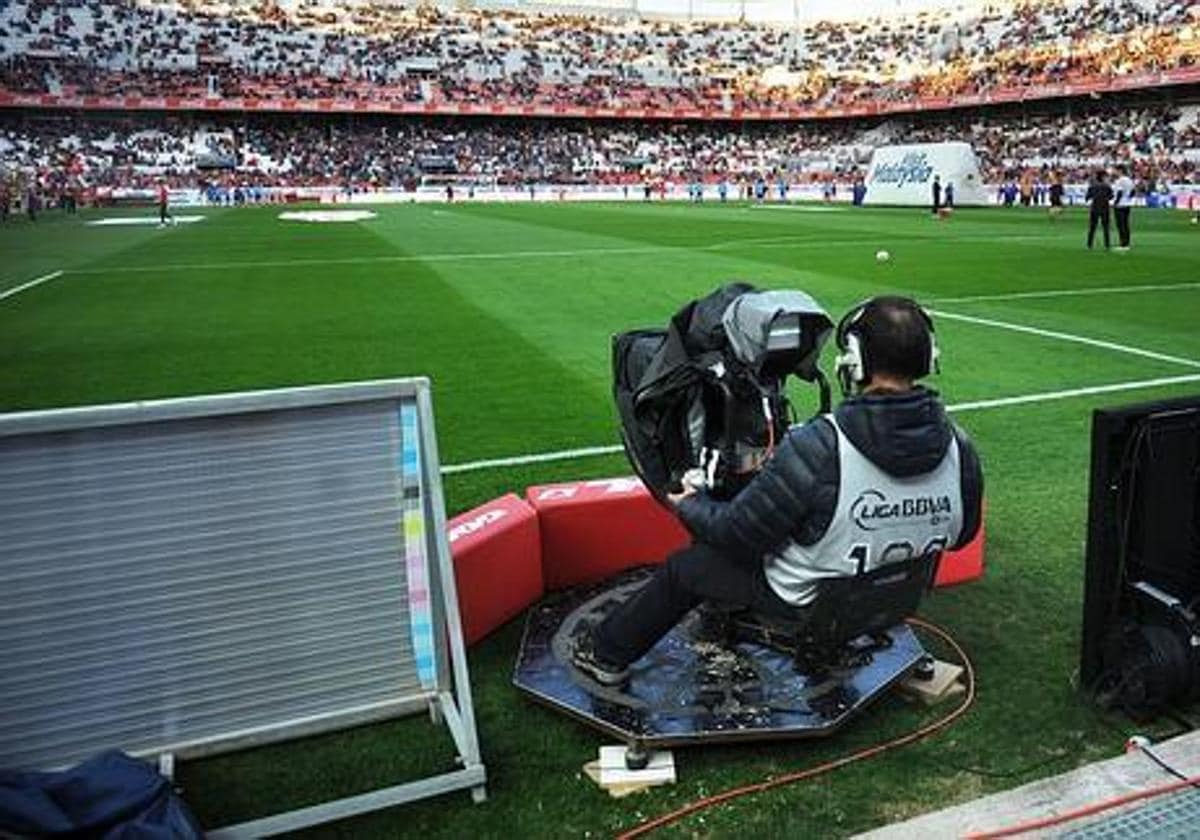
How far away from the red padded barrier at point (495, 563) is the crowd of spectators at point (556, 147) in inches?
1928

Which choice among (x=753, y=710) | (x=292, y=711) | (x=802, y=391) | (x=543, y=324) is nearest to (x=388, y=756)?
(x=292, y=711)

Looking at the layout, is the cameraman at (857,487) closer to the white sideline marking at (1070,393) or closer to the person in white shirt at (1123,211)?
the white sideline marking at (1070,393)

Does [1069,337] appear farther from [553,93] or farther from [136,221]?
[553,93]

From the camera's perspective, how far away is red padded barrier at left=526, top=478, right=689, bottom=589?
16.4 ft

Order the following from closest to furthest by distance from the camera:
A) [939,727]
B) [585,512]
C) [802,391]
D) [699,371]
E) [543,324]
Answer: [699,371] → [939,727] → [585,512] → [802,391] → [543,324]

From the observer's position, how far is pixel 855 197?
47.2m

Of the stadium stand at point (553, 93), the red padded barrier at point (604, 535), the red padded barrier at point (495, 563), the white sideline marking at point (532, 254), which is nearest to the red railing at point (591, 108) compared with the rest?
the stadium stand at point (553, 93)

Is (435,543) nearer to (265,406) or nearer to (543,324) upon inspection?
(265,406)

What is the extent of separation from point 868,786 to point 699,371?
153 centimetres

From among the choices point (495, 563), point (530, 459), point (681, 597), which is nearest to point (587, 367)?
point (530, 459)

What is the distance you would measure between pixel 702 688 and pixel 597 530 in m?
1.32

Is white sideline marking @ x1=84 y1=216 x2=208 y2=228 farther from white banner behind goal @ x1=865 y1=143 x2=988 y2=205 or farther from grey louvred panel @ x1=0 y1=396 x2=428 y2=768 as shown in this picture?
grey louvred panel @ x1=0 y1=396 x2=428 y2=768

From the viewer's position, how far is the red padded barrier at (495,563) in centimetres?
A: 441

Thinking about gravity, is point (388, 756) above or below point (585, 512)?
below
